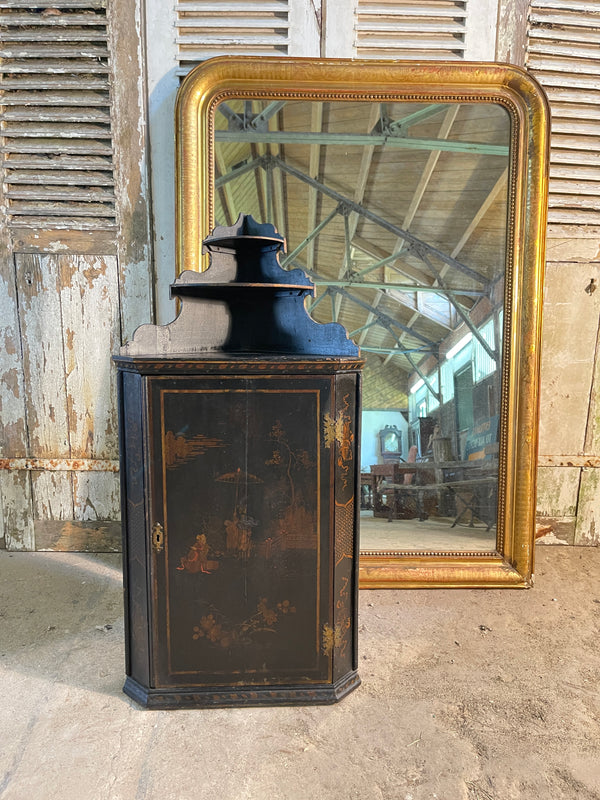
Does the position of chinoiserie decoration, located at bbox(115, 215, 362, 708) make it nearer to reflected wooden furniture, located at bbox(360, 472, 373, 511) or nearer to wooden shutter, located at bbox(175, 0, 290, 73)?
reflected wooden furniture, located at bbox(360, 472, 373, 511)

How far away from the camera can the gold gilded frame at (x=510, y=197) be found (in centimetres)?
247

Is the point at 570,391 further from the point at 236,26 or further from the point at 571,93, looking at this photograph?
the point at 236,26

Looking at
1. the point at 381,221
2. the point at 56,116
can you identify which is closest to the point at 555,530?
the point at 381,221

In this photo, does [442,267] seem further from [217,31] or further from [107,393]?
[107,393]

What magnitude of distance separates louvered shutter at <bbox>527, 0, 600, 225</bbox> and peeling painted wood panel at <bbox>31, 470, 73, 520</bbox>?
2.90m

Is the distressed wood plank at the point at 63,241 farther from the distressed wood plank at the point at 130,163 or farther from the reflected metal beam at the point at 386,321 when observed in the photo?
the reflected metal beam at the point at 386,321

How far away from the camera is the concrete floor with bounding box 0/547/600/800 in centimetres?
148

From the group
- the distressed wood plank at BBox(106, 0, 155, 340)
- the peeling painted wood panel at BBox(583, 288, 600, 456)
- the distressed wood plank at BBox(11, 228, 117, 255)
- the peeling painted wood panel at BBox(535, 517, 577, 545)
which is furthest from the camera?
the peeling painted wood panel at BBox(535, 517, 577, 545)

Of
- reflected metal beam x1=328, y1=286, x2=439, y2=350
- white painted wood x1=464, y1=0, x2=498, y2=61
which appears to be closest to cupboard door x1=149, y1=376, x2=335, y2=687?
reflected metal beam x1=328, y1=286, x2=439, y2=350

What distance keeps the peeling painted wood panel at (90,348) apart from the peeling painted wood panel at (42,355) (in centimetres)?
4

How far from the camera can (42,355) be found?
2.86 metres

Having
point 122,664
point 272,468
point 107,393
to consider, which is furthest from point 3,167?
point 122,664

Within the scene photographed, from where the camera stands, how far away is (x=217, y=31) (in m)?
2.55

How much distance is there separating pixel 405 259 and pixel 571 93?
1.16 metres
